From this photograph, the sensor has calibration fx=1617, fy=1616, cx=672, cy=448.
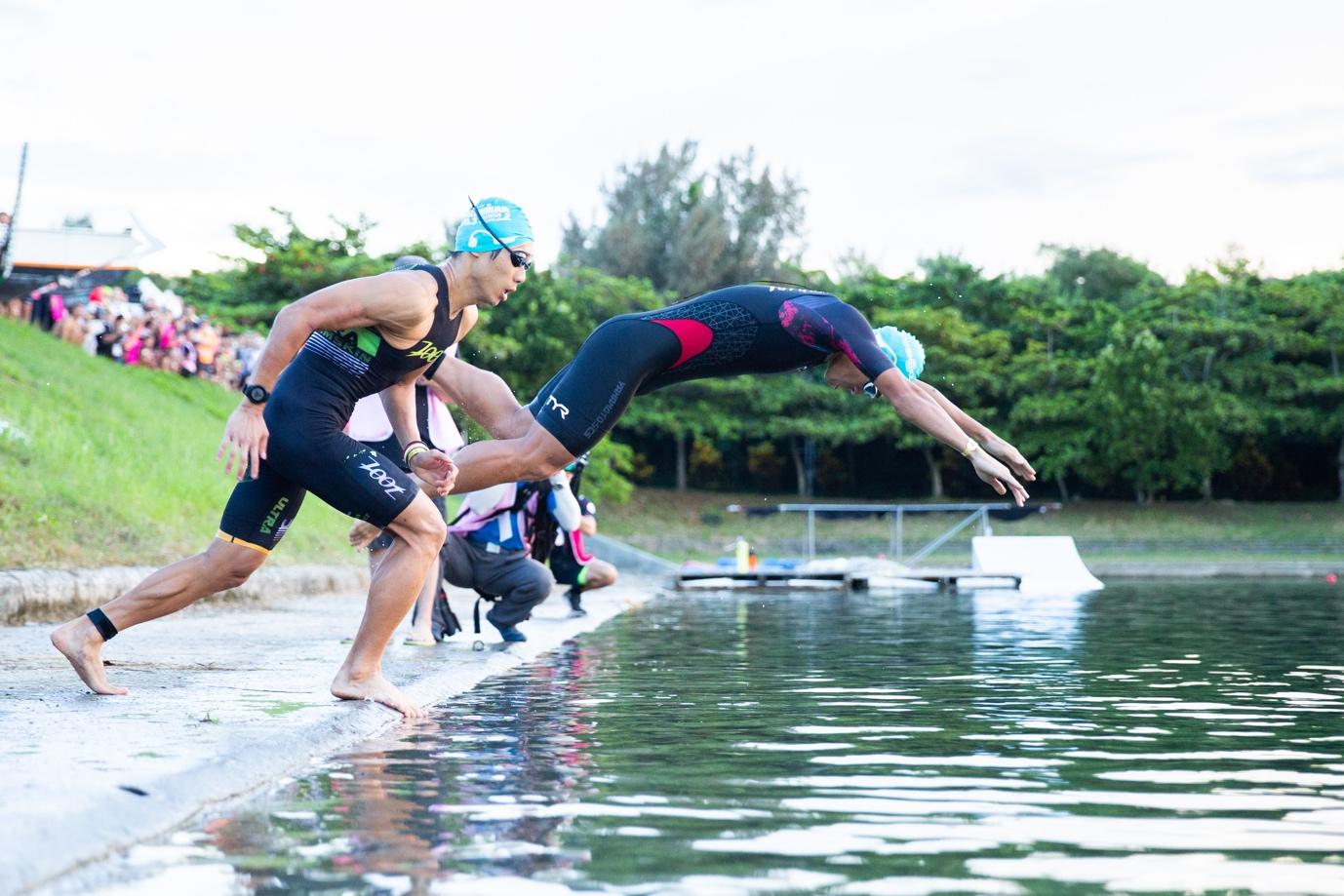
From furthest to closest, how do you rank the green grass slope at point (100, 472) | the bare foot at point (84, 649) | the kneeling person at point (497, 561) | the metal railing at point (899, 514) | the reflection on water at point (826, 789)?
the metal railing at point (899, 514) < the green grass slope at point (100, 472) < the kneeling person at point (497, 561) < the bare foot at point (84, 649) < the reflection on water at point (826, 789)

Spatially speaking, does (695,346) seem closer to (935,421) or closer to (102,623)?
(935,421)

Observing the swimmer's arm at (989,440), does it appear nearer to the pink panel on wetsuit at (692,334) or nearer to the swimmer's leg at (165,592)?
the pink panel on wetsuit at (692,334)

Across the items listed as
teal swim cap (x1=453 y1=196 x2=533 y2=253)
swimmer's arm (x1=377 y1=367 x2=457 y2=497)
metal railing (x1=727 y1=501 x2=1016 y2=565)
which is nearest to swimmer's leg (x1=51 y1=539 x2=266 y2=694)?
swimmer's arm (x1=377 y1=367 x2=457 y2=497)

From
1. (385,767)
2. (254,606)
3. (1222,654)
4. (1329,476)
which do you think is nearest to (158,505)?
(254,606)

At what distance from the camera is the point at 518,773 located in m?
4.85

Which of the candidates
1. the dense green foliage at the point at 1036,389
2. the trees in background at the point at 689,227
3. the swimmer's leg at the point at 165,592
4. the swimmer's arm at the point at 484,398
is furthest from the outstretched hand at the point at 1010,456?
the trees in background at the point at 689,227

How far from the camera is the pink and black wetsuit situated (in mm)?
6184

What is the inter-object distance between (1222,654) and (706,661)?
320 cm

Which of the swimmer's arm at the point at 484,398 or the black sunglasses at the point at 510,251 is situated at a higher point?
the black sunglasses at the point at 510,251

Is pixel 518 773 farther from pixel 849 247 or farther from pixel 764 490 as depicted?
pixel 849 247

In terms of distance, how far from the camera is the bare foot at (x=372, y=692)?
20.2 feet

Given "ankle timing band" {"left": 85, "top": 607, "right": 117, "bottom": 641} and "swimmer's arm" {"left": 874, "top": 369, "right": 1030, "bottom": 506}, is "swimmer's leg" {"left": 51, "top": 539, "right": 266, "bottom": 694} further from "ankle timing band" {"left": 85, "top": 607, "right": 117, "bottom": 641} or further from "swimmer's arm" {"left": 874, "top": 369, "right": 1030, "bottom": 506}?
"swimmer's arm" {"left": 874, "top": 369, "right": 1030, "bottom": 506}

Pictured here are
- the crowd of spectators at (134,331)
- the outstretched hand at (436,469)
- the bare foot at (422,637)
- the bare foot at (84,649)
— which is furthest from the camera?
the crowd of spectators at (134,331)

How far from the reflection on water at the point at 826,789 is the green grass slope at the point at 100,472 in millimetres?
4903
